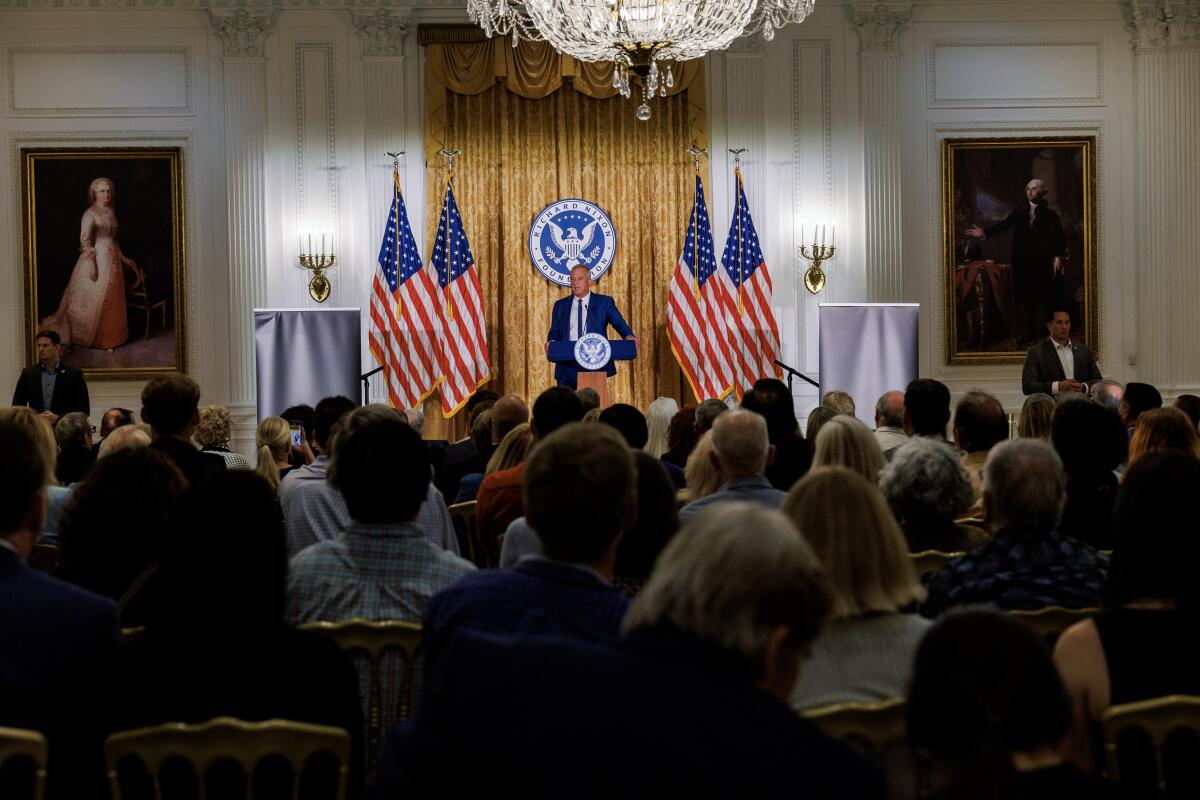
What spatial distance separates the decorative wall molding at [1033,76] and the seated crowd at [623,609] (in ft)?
28.0

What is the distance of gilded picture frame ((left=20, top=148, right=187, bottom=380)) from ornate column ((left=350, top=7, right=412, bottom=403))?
68.2 inches

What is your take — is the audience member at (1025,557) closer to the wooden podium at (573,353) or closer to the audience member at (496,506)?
the audience member at (496,506)

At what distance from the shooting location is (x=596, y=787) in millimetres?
1643

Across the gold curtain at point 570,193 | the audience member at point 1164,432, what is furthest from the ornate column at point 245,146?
the audience member at point 1164,432

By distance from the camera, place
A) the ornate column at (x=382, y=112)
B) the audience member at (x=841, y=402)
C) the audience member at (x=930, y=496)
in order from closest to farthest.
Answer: the audience member at (x=930, y=496), the audience member at (x=841, y=402), the ornate column at (x=382, y=112)

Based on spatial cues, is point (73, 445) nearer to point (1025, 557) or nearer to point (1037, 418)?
point (1037, 418)

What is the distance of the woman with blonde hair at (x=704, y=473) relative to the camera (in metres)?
4.80

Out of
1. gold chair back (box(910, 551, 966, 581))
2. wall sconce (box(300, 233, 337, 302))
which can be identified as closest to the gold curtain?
wall sconce (box(300, 233, 337, 302))

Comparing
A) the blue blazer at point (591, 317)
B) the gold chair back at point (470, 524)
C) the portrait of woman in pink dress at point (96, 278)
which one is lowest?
the gold chair back at point (470, 524)

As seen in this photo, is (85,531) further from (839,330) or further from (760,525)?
(839,330)

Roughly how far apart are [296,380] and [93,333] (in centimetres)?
233

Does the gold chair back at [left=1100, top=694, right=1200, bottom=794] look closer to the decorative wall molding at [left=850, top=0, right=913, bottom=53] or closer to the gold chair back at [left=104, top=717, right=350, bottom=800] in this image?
the gold chair back at [left=104, top=717, right=350, bottom=800]

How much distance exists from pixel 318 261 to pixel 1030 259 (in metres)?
6.56

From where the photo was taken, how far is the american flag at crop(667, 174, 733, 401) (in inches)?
457
